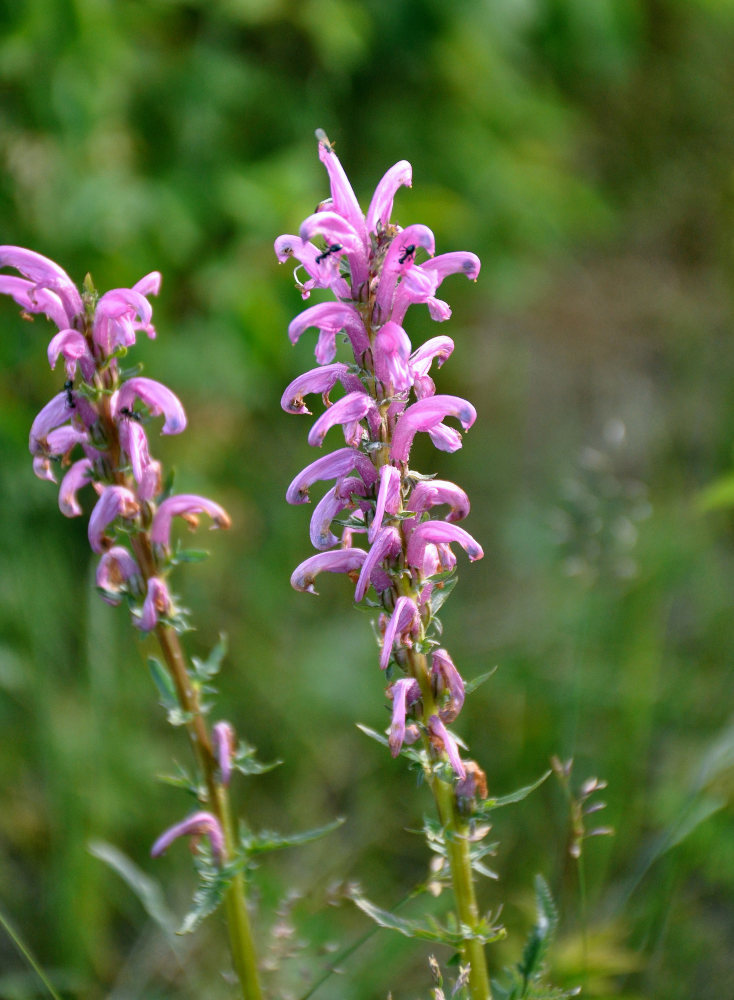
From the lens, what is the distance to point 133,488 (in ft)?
5.19

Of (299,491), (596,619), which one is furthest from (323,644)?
(299,491)

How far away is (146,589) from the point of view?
1.61 metres

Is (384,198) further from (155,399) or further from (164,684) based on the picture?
(164,684)

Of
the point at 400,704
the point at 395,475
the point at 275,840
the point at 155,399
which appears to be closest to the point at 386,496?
the point at 395,475

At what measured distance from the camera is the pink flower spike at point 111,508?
149cm

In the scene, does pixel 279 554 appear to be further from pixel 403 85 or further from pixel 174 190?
pixel 403 85

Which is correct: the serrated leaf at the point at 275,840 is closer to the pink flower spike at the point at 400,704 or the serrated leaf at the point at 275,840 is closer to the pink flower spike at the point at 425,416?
the pink flower spike at the point at 400,704

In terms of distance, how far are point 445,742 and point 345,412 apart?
1.72 ft

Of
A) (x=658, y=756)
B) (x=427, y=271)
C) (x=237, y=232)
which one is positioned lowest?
(x=658, y=756)

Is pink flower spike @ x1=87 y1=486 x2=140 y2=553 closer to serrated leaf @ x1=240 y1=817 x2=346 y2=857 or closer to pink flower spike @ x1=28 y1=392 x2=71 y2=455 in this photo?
pink flower spike @ x1=28 y1=392 x2=71 y2=455

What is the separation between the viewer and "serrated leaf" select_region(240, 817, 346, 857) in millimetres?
1501

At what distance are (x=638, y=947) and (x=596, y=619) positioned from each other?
5.53ft

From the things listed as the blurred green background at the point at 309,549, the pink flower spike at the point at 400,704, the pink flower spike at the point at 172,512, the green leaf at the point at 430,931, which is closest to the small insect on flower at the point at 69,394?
the pink flower spike at the point at 172,512

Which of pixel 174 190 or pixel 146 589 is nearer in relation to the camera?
pixel 146 589
